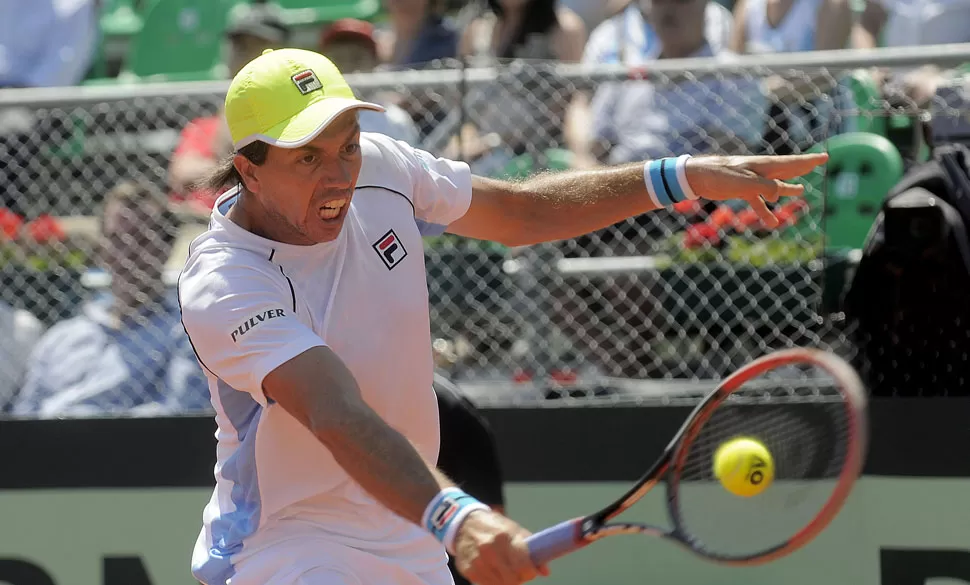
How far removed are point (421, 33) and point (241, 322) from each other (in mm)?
3875

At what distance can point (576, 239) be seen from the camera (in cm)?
504

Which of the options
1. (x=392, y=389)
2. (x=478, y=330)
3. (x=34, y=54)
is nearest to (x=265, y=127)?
(x=392, y=389)

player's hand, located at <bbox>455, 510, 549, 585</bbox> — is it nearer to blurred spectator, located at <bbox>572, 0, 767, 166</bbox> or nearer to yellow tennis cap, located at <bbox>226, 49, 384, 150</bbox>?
yellow tennis cap, located at <bbox>226, 49, 384, 150</bbox>

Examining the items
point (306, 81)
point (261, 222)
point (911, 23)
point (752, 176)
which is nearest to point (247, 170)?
point (261, 222)

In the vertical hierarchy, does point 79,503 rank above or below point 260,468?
below

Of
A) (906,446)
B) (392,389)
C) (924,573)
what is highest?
(392,389)

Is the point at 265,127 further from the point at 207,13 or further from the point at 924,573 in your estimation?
the point at 207,13

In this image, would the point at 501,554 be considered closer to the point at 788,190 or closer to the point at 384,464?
the point at 384,464

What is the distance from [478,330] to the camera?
197 inches

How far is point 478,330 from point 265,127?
2129 millimetres

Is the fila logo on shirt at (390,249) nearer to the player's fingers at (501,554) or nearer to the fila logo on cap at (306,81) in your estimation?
the fila logo on cap at (306,81)

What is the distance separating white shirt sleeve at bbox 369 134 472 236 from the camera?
3426 mm

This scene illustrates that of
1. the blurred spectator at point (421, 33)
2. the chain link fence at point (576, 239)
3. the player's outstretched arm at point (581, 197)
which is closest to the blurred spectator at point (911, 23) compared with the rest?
the chain link fence at point (576, 239)

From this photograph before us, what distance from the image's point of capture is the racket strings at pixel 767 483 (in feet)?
10.6
